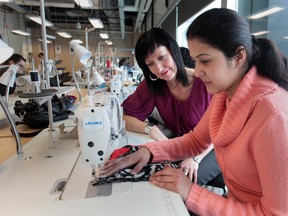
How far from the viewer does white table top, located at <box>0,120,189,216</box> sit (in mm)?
673

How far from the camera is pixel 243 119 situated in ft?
2.37

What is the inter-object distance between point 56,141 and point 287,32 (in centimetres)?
184

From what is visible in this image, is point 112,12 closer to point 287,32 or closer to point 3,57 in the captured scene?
point 287,32

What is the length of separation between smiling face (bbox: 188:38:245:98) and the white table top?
40 centimetres

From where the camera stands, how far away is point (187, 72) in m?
1.55

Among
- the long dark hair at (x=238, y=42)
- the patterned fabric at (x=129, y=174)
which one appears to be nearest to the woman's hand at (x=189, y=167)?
the patterned fabric at (x=129, y=174)

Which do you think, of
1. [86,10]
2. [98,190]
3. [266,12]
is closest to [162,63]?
[98,190]

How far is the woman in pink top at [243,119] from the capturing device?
2.04 ft

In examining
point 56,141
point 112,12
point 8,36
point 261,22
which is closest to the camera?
point 56,141

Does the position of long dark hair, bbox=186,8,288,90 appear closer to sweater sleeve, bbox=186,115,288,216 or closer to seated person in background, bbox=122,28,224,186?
sweater sleeve, bbox=186,115,288,216

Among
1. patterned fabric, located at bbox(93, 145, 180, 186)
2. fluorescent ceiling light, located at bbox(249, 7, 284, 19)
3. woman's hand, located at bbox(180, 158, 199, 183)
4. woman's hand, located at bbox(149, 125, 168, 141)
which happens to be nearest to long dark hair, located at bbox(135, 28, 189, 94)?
woman's hand, located at bbox(149, 125, 168, 141)

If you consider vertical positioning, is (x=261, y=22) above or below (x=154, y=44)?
above

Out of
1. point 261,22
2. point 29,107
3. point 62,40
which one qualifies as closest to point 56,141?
point 29,107

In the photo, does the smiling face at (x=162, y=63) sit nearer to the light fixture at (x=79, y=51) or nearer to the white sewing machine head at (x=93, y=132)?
the light fixture at (x=79, y=51)
